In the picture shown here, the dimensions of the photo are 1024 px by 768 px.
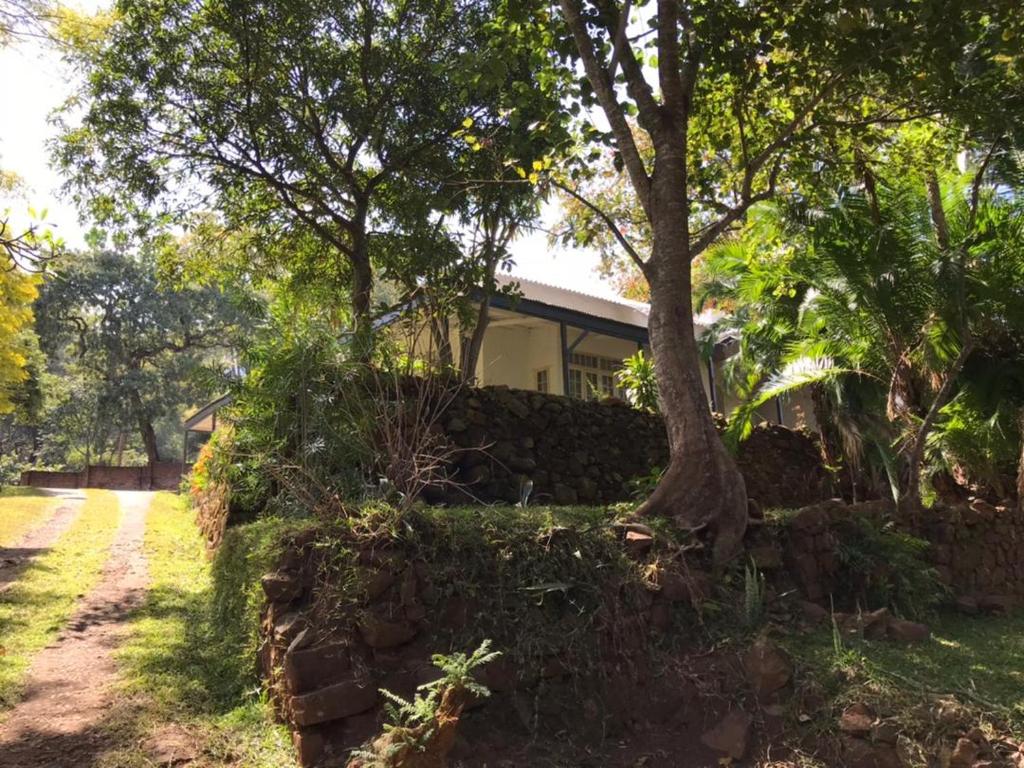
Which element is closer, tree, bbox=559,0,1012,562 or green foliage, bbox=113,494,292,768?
green foliage, bbox=113,494,292,768

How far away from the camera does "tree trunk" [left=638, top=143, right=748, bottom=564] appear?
5.96 meters

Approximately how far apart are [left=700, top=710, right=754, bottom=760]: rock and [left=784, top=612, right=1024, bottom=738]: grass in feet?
1.66

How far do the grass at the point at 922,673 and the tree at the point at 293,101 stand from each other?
5984 mm

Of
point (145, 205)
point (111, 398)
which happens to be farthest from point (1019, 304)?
point (111, 398)

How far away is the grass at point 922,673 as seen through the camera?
403cm

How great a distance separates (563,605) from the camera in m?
4.87

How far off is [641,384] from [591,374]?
6482 millimetres

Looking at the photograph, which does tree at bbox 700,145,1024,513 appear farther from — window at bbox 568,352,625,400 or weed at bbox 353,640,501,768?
window at bbox 568,352,625,400

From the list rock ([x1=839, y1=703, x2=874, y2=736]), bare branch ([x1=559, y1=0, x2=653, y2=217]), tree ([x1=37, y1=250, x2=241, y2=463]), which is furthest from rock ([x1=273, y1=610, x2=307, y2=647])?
tree ([x1=37, y1=250, x2=241, y2=463])

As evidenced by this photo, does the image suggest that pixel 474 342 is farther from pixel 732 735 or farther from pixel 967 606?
pixel 732 735

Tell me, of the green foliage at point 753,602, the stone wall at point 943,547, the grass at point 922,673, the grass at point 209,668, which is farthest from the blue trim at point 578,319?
the grass at point 922,673

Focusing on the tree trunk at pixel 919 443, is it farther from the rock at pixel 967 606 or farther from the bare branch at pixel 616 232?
the bare branch at pixel 616 232

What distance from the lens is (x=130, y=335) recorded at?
34.4 m

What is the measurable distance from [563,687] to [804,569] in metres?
2.57
